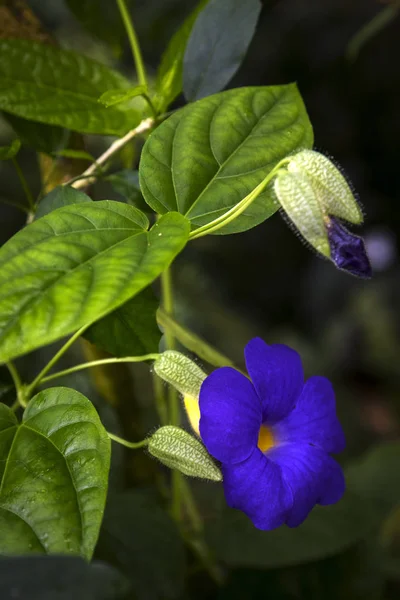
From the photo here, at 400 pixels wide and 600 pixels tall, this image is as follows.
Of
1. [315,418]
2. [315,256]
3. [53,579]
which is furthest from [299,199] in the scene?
[315,256]

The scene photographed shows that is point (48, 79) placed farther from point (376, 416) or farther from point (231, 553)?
point (376, 416)

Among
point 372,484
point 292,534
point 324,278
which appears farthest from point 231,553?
point 324,278

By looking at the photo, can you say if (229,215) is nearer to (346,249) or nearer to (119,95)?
(346,249)

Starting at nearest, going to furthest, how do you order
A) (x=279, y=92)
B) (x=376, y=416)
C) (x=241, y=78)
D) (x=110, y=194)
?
Result: (x=279, y=92) < (x=110, y=194) < (x=241, y=78) < (x=376, y=416)

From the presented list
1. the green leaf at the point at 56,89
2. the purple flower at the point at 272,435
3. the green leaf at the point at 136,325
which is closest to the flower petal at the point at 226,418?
the purple flower at the point at 272,435

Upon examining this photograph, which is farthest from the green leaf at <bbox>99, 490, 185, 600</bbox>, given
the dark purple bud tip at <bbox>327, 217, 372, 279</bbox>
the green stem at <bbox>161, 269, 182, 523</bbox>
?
the dark purple bud tip at <bbox>327, 217, 372, 279</bbox>

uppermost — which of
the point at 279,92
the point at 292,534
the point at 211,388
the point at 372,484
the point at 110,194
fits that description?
the point at 279,92
